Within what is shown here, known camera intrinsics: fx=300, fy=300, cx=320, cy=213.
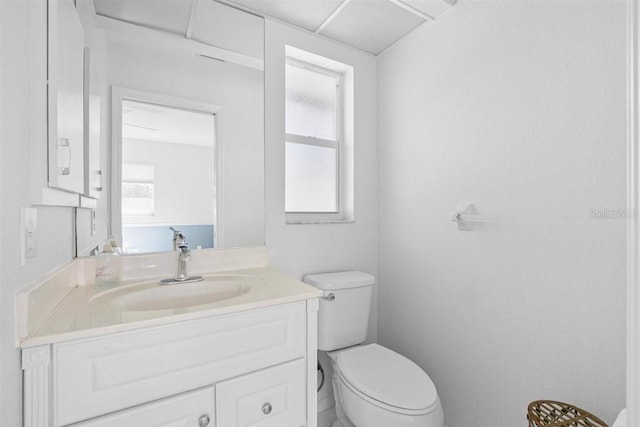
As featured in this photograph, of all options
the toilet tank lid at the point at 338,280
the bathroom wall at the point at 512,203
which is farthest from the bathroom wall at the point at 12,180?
the bathroom wall at the point at 512,203

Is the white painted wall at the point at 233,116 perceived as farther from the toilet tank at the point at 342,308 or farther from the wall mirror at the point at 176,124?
A: the toilet tank at the point at 342,308

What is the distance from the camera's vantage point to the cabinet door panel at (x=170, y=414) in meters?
0.76

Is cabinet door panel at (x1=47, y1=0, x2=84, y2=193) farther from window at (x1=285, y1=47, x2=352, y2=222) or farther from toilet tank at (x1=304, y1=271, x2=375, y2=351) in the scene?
toilet tank at (x1=304, y1=271, x2=375, y2=351)

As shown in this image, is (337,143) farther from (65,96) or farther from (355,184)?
(65,96)

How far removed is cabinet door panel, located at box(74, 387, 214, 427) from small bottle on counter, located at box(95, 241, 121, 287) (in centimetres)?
52

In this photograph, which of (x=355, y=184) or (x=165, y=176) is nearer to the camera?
(x=165, y=176)

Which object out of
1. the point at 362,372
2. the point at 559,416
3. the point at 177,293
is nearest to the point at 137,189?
the point at 177,293

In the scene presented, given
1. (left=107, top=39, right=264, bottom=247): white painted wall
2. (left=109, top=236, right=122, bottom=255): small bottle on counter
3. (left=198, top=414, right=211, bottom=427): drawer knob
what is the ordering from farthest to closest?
(left=107, top=39, right=264, bottom=247): white painted wall
(left=109, top=236, right=122, bottom=255): small bottle on counter
(left=198, top=414, right=211, bottom=427): drawer knob

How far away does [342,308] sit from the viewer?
1555mm

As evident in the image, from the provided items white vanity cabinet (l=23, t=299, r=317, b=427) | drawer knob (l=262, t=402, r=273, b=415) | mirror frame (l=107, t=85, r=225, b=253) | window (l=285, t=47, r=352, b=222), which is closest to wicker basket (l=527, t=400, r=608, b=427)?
white vanity cabinet (l=23, t=299, r=317, b=427)

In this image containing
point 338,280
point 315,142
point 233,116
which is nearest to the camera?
point 233,116

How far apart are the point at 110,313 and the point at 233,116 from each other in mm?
990

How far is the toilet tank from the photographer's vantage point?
1.52 meters

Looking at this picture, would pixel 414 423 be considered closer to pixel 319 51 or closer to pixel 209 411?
pixel 209 411
